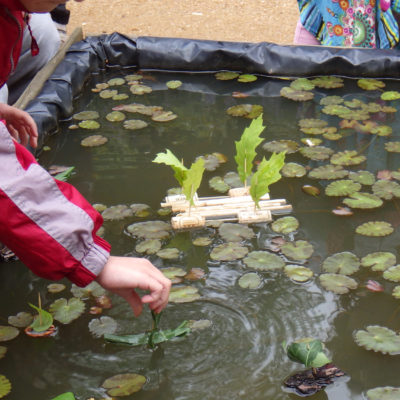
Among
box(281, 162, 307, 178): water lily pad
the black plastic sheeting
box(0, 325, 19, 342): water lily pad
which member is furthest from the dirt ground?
box(0, 325, 19, 342): water lily pad

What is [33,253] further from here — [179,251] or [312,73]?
[312,73]

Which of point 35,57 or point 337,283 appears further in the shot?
point 35,57

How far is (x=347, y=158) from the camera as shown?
2.35 m

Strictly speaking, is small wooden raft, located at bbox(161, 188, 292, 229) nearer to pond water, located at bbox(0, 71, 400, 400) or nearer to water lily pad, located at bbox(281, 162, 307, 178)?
pond water, located at bbox(0, 71, 400, 400)

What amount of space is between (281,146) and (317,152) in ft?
0.44

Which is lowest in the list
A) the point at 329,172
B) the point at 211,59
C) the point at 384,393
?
the point at 384,393

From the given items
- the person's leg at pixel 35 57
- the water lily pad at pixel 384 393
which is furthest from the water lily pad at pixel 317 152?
the person's leg at pixel 35 57

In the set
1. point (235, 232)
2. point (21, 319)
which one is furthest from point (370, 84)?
point (21, 319)

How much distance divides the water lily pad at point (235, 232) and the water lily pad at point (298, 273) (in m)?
0.19

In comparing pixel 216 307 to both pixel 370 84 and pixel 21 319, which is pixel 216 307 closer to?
pixel 21 319

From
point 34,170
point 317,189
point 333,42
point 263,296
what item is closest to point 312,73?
point 333,42

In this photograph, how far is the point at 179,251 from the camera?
198cm

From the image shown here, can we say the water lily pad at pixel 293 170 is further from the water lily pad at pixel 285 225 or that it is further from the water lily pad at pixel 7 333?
the water lily pad at pixel 7 333

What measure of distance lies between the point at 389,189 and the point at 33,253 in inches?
52.0
